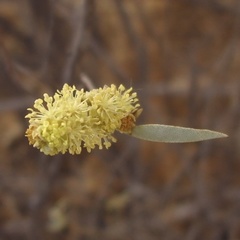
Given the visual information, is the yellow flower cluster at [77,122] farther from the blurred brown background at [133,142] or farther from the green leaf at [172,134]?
the blurred brown background at [133,142]

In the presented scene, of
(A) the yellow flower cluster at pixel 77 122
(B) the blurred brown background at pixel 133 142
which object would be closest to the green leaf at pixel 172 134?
(A) the yellow flower cluster at pixel 77 122

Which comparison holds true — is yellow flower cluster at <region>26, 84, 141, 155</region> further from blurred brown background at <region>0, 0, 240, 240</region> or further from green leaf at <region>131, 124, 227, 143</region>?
blurred brown background at <region>0, 0, 240, 240</region>

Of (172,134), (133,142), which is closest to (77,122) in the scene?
(172,134)

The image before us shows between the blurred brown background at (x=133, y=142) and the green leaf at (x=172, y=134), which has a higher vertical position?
the blurred brown background at (x=133, y=142)

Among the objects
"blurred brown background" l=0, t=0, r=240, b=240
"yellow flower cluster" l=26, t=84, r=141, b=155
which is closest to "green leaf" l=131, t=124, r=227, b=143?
"yellow flower cluster" l=26, t=84, r=141, b=155

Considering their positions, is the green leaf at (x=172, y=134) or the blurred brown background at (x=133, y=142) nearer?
the green leaf at (x=172, y=134)

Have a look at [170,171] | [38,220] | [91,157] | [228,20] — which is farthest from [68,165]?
[228,20]
